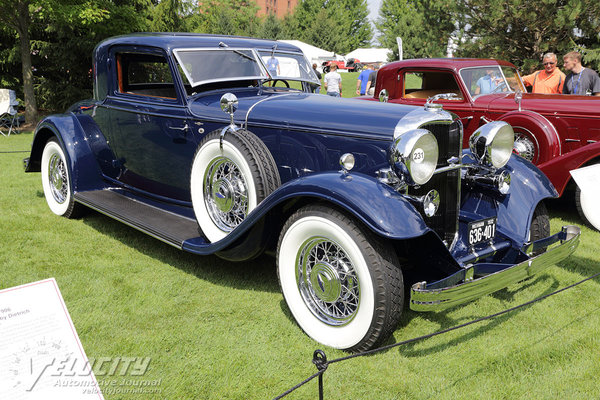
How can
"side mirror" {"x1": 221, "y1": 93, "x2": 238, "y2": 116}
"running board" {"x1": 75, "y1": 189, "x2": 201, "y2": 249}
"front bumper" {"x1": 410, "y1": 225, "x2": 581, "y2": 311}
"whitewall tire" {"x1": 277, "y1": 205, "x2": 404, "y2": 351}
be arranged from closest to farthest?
"front bumper" {"x1": 410, "y1": 225, "x2": 581, "y2": 311} → "whitewall tire" {"x1": 277, "y1": 205, "x2": 404, "y2": 351} → "side mirror" {"x1": 221, "y1": 93, "x2": 238, "y2": 116} → "running board" {"x1": 75, "y1": 189, "x2": 201, "y2": 249}

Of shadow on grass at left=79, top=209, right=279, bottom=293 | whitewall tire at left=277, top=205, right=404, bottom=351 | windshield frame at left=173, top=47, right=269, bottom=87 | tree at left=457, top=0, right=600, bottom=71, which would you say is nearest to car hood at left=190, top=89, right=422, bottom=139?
windshield frame at left=173, top=47, right=269, bottom=87

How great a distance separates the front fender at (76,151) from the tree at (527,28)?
9.93 metres

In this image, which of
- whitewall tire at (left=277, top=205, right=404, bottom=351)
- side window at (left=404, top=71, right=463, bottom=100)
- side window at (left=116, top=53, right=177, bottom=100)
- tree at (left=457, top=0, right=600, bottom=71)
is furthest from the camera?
tree at (left=457, top=0, right=600, bottom=71)

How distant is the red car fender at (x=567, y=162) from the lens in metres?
5.16

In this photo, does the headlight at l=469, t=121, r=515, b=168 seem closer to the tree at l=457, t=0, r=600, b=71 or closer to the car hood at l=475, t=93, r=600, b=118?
the car hood at l=475, t=93, r=600, b=118

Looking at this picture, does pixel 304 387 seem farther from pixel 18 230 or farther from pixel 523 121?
pixel 523 121

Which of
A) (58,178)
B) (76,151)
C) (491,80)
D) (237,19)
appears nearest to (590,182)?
(491,80)

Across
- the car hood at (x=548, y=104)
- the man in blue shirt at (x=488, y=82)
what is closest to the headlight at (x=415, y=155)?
the car hood at (x=548, y=104)

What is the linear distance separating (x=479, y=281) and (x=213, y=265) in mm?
2295

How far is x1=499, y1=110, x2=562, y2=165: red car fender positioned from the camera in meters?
5.57

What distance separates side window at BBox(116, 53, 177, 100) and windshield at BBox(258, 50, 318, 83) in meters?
0.92

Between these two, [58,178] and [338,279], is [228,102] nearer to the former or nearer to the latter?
[338,279]

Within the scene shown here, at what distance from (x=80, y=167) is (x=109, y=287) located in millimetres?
1623

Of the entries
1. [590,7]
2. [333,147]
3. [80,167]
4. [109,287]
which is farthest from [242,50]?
[590,7]
